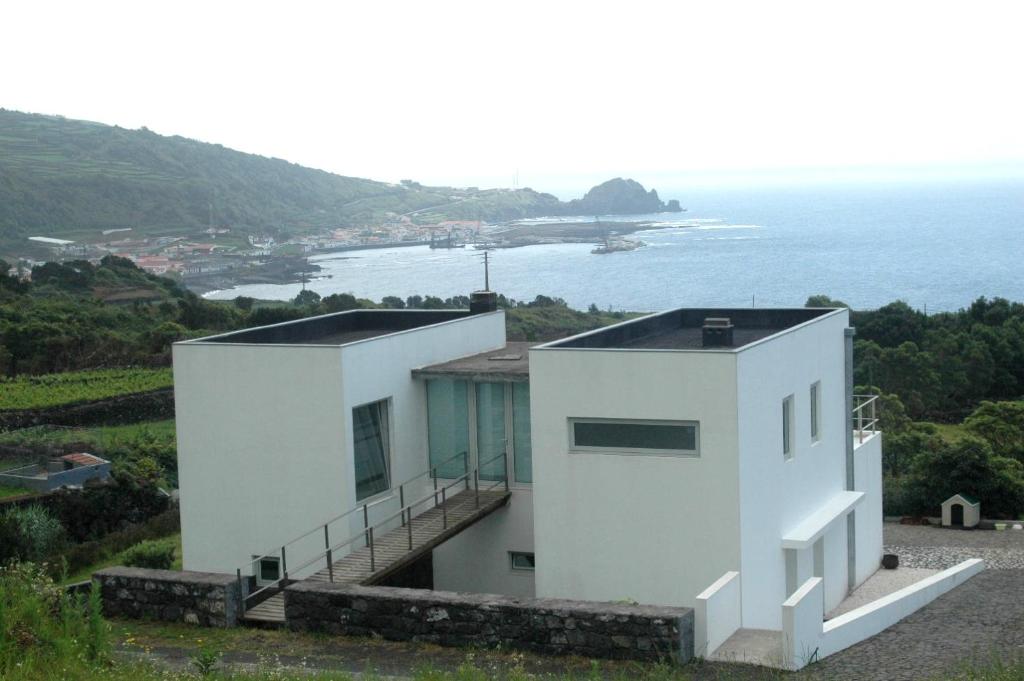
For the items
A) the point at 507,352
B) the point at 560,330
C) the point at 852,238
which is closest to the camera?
the point at 507,352

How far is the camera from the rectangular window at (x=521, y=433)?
15.9 metres

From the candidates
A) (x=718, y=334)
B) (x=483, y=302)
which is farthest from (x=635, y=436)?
(x=483, y=302)

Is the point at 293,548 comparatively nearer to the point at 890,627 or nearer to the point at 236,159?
the point at 890,627

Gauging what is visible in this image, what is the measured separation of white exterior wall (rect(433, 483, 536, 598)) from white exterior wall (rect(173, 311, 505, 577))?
3.89 ft

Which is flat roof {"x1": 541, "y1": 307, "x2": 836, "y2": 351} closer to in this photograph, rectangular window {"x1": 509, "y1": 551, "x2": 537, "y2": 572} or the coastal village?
rectangular window {"x1": 509, "y1": 551, "x2": 537, "y2": 572}

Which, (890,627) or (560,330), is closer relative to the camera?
(890,627)

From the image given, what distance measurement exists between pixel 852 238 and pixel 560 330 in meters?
138

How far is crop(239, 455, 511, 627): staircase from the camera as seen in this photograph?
13016 millimetres

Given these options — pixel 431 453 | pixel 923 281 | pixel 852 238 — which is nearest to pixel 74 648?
pixel 431 453

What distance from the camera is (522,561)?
16031mm

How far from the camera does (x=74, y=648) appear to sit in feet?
29.0

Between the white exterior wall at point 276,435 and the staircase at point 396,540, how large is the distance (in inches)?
17.7

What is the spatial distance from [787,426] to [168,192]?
124554mm

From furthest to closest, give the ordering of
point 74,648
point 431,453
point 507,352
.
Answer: point 507,352
point 431,453
point 74,648
